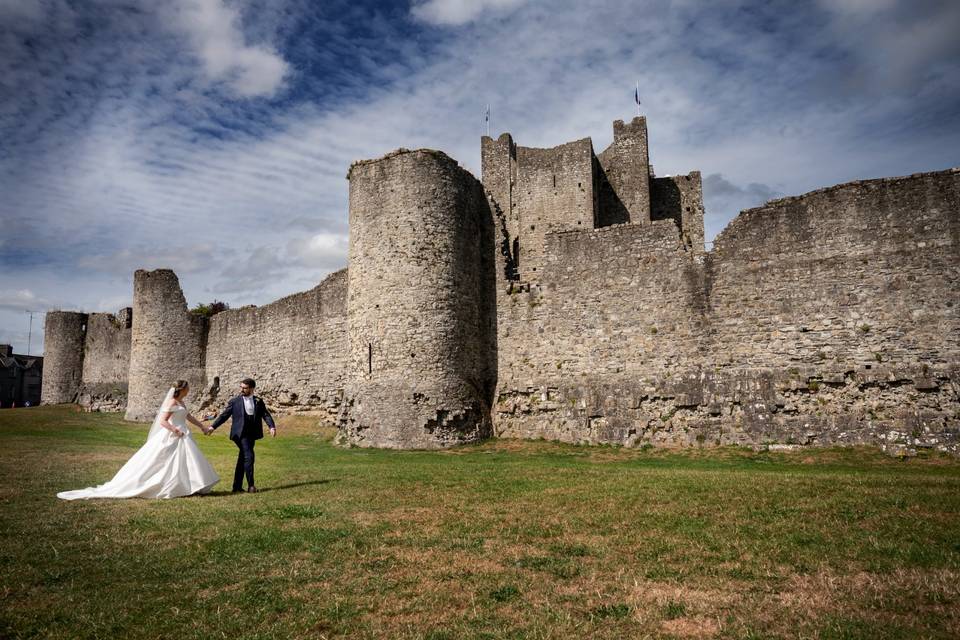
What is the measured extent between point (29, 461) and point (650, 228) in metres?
16.5

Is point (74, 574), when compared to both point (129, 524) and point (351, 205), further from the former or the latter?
point (351, 205)

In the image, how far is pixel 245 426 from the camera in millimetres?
10953

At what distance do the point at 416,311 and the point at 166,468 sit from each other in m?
10.7

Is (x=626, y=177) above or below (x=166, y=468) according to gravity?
above

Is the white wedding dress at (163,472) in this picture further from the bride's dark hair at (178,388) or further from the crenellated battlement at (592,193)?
the crenellated battlement at (592,193)

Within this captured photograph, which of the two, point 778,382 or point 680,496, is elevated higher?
point 778,382

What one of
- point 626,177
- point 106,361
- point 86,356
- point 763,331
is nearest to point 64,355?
point 86,356

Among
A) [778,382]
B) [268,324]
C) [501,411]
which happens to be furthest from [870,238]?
[268,324]

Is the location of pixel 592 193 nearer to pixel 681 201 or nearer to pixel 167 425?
pixel 681 201

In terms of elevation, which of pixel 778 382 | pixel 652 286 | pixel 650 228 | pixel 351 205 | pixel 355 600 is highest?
pixel 351 205

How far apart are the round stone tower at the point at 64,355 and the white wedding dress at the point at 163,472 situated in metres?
42.6

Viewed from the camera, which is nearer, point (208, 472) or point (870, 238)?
point (208, 472)

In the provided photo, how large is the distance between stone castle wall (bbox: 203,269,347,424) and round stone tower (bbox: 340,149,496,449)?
432cm

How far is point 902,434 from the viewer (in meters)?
14.4
